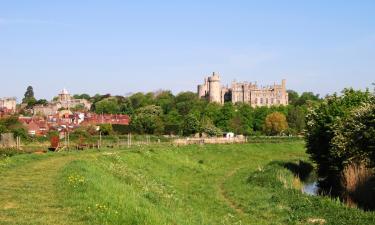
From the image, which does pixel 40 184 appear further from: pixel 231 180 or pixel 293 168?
pixel 293 168

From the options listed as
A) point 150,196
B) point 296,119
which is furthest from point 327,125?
point 296,119

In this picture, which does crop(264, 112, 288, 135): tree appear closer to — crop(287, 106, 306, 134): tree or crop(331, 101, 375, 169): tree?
crop(287, 106, 306, 134): tree

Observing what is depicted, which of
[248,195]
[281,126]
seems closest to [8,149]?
[248,195]

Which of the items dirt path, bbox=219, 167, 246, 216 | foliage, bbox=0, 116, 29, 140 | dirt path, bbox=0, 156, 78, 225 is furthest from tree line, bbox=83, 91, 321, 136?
dirt path, bbox=0, 156, 78, 225

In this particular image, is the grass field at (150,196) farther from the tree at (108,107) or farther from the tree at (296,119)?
the tree at (108,107)

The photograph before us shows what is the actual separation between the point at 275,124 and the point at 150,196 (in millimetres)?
114500

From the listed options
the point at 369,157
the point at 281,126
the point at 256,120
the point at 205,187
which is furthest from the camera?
the point at 256,120

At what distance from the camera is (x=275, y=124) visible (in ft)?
440

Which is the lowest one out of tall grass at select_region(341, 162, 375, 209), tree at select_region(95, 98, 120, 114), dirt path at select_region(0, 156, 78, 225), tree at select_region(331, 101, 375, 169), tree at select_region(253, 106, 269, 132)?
tall grass at select_region(341, 162, 375, 209)

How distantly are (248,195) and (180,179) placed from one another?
9.89m

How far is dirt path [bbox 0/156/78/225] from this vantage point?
13820 mm

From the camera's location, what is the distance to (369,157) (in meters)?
29.1

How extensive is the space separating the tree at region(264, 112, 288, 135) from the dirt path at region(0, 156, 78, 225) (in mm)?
111863

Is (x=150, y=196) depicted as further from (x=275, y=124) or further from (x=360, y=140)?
(x=275, y=124)
